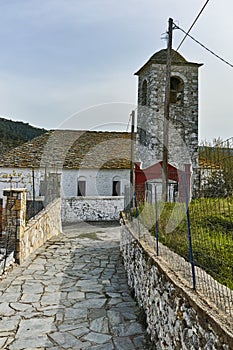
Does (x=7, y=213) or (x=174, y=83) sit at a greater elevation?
(x=174, y=83)

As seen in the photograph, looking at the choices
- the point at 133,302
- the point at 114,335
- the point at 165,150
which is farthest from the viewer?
the point at 165,150

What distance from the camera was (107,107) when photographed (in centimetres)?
1341

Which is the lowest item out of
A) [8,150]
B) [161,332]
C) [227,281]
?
[161,332]

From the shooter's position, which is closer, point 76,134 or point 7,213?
point 7,213

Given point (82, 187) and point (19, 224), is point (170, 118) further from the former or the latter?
point (19, 224)

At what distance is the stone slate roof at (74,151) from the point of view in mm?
21266

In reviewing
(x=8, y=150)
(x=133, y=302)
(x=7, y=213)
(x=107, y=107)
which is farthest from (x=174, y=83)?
(x=133, y=302)

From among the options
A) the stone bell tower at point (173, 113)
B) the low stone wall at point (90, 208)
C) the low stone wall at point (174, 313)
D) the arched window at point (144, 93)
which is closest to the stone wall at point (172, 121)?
the stone bell tower at point (173, 113)

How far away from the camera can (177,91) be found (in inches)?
690

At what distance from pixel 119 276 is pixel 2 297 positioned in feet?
8.21

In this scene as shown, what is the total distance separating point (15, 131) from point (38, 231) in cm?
2479

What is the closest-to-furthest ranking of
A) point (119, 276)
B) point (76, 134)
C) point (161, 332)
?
1. point (161, 332)
2. point (119, 276)
3. point (76, 134)

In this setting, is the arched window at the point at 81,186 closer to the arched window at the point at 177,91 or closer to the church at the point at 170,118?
the church at the point at 170,118

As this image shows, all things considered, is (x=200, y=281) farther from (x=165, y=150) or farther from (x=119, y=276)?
(x=165, y=150)
